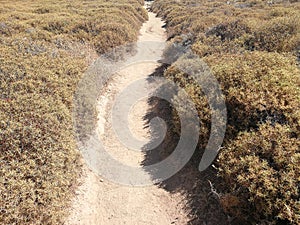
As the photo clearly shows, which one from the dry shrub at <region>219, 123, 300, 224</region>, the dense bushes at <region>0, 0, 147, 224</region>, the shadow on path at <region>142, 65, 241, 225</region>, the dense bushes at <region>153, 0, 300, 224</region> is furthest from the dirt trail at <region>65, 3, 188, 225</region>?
the dry shrub at <region>219, 123, 300, 224</region>

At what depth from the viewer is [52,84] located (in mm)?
7637

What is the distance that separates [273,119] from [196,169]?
270 centimetres

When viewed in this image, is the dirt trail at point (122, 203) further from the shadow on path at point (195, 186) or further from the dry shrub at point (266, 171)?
the dry shrub at point (266, 171)

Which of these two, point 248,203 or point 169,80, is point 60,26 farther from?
point 248,203

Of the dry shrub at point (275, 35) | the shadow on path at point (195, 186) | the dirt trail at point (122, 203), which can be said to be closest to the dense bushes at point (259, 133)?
the shadow on path at point (195, 186)

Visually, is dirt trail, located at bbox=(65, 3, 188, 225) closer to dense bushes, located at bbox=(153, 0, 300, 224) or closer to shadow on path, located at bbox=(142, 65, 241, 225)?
shadow on path, located at bbox=(142, 65, 241, 225)

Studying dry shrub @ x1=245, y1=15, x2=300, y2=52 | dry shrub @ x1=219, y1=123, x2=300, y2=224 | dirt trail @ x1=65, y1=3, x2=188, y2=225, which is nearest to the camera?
dry shrub @ x1=219, y1=123, x2=300, y2=224

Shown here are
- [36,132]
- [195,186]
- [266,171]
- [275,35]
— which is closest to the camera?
[266,171]

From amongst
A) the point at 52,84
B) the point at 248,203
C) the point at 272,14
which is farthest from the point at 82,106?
the point at 272,14

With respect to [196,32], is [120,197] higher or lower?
lower

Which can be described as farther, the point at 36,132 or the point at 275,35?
the point at 275,35

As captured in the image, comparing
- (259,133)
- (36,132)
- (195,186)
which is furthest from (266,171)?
(36,132)

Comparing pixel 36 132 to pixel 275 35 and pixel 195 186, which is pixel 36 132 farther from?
pixel 275 35

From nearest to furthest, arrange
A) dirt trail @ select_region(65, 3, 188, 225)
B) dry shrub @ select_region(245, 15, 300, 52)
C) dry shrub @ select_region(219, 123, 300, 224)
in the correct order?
dry shrub @ select_region(219, 123, 300, 224) < dirt trail @ select_region(65, 3, 188, 225) < dry shrub @ select_region(245, 15, 300, 52)
